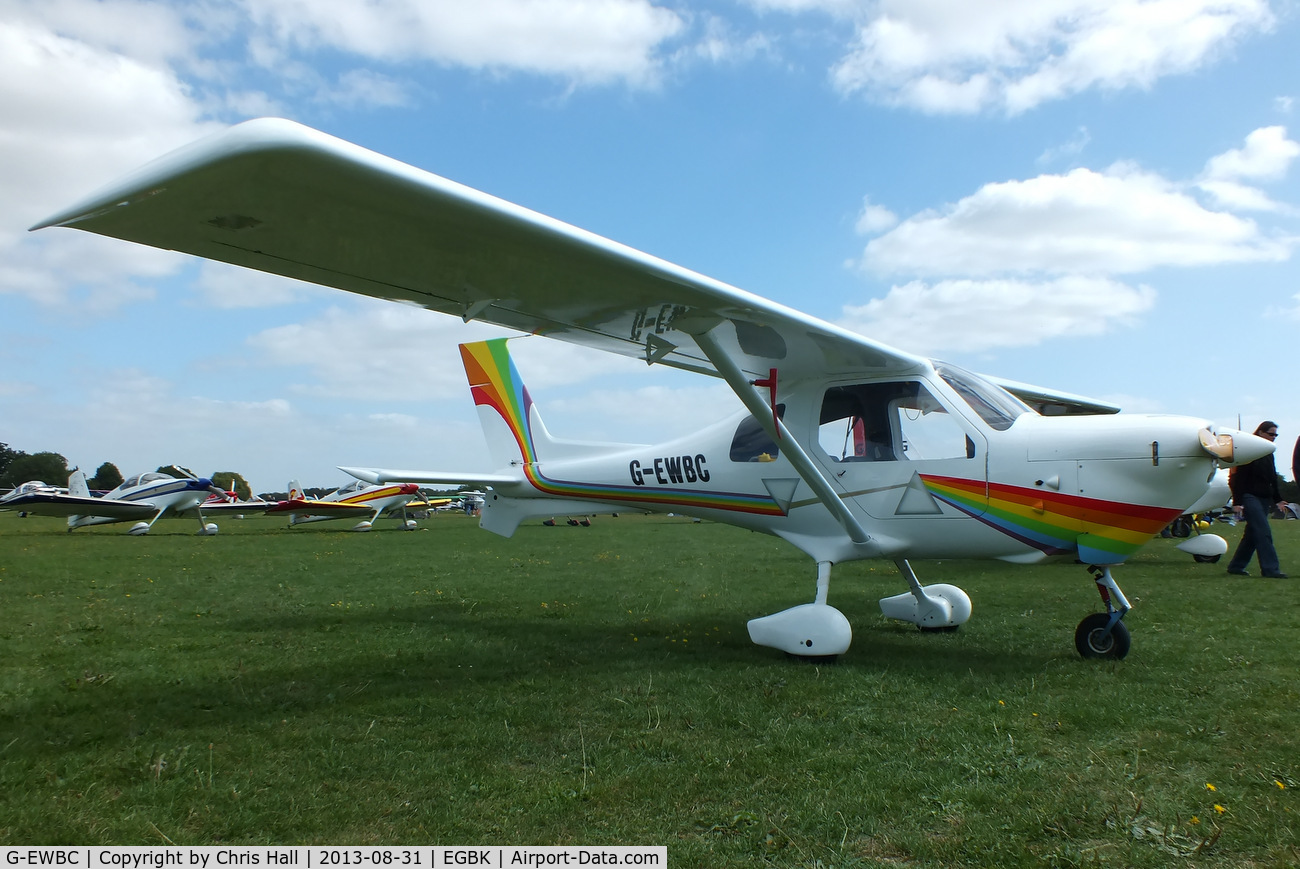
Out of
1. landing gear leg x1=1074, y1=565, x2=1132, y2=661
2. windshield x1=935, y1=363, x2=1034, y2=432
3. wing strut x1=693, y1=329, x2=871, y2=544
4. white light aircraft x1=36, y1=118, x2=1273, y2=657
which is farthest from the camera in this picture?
windshield x1=935, y1=363, x2=1034, y2=432

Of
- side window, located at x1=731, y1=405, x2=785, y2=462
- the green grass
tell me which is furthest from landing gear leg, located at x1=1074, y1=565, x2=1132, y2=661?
side window, located at x1=731, y1=405, x2=785, y2=462

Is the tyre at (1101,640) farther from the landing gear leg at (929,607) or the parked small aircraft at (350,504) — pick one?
the parked small aircraft at (350,504)

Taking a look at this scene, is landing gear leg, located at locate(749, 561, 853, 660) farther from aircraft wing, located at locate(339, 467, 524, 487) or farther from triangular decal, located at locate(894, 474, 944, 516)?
aircraft wing, located at locate(339, 467, 524, 487)

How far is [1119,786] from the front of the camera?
9.40 feet

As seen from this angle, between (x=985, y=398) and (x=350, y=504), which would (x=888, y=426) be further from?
(x=350, y=504)

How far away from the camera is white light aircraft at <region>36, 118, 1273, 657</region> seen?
294 cm

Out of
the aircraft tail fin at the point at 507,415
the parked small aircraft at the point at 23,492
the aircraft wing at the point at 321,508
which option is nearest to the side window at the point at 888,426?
the aircraft tail fin at the point at 507,415

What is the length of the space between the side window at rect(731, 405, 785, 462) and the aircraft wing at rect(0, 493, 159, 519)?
2474 cm

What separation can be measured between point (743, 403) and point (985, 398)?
1.76 meters

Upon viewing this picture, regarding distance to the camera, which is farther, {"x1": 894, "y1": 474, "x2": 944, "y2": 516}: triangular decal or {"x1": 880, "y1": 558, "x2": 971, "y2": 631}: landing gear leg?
{"x1": 880, "y1": 558, "x2": 971, "y2": 631}: landing gear leg

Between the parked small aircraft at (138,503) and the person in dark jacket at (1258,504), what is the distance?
2506 cm

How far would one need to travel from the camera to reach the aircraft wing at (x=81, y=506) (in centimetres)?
2300
